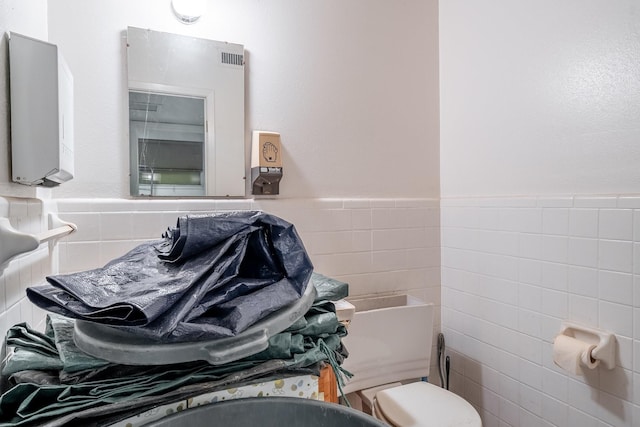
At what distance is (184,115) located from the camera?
1.47 m

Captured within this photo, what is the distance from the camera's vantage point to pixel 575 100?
1343mm

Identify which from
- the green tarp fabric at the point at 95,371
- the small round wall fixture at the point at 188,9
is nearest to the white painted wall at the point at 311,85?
the small round wall fixture at the point at 188,9

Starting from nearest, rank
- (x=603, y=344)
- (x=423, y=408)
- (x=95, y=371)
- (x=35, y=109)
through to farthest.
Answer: (x=95, y=371)
(x=35, y=109)
(x=603, y=344)
(x=423, y=408)

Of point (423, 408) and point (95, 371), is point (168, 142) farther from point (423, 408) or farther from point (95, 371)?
point (423, 408)

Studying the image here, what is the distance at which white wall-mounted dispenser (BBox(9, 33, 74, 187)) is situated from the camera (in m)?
0.79

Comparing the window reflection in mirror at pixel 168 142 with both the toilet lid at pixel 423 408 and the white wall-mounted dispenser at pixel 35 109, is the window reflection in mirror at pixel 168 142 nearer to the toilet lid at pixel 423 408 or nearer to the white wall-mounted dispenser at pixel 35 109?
the white wall-mounted dispenser at pixel 35 109

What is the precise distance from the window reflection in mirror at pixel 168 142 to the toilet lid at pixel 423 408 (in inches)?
43.1

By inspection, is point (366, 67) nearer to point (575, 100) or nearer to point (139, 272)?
point (575, 100)

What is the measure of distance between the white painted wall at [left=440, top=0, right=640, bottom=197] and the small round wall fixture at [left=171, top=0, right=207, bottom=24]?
1208 mm

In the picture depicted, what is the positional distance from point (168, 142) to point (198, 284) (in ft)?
3.34

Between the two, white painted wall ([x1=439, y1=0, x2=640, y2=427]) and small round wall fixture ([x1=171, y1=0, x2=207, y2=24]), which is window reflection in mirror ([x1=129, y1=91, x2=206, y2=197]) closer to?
small round wall fixture ([x1=171, y1=0, x2=207, y2=24])

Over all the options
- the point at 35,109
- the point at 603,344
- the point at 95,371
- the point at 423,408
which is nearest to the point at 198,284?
the point at 95,371

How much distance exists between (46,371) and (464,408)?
1344 millimetres

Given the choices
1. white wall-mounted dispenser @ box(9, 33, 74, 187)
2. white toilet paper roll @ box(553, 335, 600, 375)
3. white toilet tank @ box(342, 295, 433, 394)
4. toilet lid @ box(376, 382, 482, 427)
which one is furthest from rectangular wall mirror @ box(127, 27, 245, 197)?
white toilet paper roll @ box(553, 335, 600, 375)
